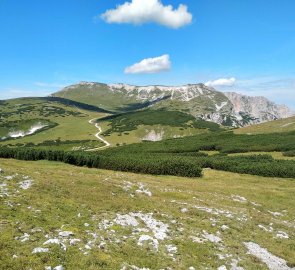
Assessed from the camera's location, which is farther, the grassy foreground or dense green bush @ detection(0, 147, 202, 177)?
dense green bush @ detection(0, 147, 202, 177)

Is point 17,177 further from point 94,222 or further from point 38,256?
point 38,256

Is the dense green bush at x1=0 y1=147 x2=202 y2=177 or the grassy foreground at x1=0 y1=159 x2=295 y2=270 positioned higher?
the grassy foreground at x1=0 y1=159 x2=295 y2=270

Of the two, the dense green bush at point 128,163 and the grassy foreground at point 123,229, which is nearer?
the grassy foreground at point 123,229

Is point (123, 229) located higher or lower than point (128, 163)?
higher

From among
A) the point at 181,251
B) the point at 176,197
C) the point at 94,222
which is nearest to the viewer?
the point at 181,251

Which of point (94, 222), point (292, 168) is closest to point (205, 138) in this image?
point (292, 168)

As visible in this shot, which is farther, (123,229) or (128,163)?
(128,163)

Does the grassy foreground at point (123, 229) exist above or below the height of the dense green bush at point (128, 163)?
above

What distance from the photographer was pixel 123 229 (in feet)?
77.7

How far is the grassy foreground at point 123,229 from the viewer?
1836 centimetres

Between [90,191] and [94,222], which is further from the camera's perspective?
[90,191]

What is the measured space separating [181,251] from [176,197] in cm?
1861

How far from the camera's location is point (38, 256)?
17.3 metres

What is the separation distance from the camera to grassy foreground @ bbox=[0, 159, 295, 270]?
1836 cm
